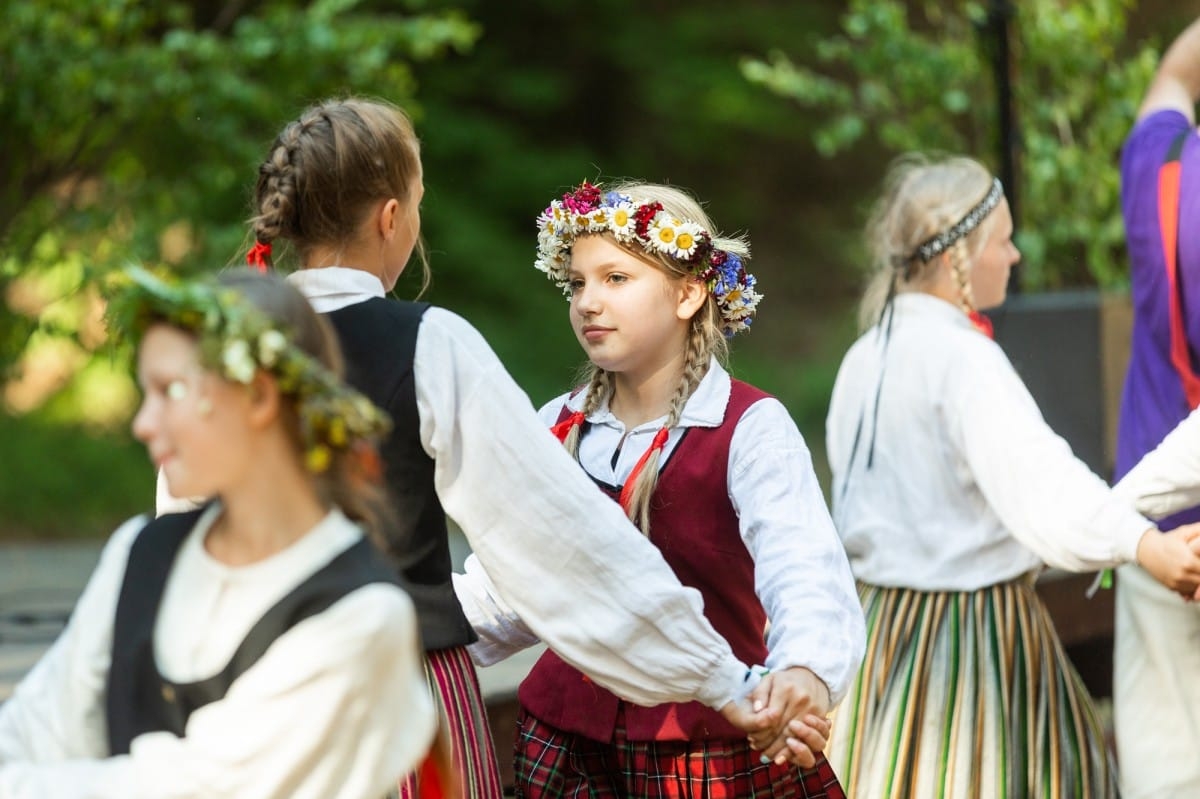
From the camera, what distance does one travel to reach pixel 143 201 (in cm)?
669

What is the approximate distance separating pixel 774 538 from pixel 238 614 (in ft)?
3.51

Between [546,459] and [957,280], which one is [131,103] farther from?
[546,459]

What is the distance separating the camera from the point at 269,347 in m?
1.83

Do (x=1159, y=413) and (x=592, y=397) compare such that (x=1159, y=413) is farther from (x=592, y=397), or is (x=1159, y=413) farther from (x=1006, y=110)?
(x=1006, y=110)

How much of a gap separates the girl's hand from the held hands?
3.34 ft

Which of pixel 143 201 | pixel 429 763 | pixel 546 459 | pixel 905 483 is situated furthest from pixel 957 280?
pixel 143 201

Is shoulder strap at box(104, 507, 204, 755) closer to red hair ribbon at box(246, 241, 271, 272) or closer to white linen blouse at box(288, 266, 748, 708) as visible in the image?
white linen blouse at box(288, 266, 748, 708)

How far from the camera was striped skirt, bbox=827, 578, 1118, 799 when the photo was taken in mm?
3572

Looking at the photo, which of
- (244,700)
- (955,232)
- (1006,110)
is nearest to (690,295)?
(955,232)

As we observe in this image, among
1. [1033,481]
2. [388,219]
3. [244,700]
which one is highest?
[388,219]

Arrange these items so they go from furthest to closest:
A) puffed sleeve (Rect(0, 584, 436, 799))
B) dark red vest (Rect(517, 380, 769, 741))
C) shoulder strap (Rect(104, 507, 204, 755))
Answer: dark red vest (Rect(517, 380, 769, 741))
shoulder strap (Rect(104, 507, 204, 755))
puffed sleeve (Rect(0, 584, 436, 799))

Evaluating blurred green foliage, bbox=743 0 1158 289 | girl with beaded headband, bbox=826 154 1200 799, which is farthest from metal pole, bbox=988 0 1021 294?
girl with beaded headband, bbox=826 154 1200 799

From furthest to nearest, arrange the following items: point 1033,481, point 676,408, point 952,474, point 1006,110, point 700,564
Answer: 1. point 1006,110
2. point 952,474
3. point 1033,481
4. point 676,408
5. point 700,564

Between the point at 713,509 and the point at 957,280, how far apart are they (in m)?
1.22
